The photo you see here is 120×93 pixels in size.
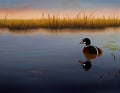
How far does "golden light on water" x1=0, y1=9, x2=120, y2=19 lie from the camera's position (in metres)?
4.49

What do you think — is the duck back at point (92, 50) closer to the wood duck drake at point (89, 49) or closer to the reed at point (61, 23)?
the wood duck drake at point (89, 49)

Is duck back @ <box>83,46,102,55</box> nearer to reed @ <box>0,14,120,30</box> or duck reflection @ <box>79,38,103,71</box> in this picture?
duck reflection @ <box>79,38,103,71</box>

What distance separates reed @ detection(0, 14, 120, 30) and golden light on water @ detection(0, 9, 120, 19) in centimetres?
3

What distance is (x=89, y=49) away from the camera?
445 centimetres

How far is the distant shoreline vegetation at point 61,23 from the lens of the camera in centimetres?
449

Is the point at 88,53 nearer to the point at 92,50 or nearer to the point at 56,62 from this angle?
the point at 92,50

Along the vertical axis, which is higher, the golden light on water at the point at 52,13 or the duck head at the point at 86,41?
the golden light on water at the point at 52,13

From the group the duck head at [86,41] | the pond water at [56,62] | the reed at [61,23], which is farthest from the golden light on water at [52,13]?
the duck head at [86,41]

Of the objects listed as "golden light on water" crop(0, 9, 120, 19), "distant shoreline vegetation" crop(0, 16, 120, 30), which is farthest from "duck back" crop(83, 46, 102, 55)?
"golden light on water" crop(0, 9, 120, 19)

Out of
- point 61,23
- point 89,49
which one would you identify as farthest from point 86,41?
point 61,23

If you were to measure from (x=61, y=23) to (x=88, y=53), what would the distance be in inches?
16.9

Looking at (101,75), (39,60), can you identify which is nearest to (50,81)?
(39,60)

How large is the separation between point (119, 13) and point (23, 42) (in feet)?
3.49

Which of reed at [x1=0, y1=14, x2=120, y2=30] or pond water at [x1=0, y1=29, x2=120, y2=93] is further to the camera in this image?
reed at [x1=0, y1=14, x2=120, y2=30]
